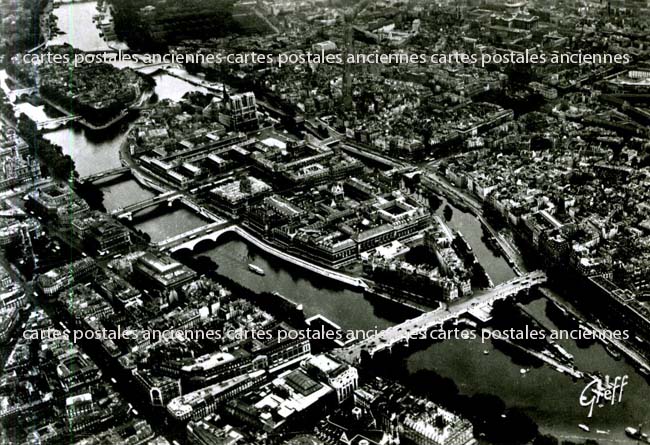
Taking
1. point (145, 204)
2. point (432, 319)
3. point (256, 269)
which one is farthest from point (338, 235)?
point (145, 204)

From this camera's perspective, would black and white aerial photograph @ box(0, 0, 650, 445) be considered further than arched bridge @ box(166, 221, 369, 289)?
No

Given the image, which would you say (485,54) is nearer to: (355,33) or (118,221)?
(355,33)

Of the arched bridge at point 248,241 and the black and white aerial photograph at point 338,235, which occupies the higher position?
the black and white aerial photograph at point 338,235

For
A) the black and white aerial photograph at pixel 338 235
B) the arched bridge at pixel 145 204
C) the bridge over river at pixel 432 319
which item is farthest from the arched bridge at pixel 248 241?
the arched bridge at pixel 145 204

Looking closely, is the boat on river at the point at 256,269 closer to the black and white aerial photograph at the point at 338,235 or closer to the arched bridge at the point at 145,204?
the black and white aerial photograph at the point at 338,235

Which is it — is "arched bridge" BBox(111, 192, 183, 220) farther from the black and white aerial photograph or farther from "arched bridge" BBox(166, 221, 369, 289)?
"arched bridge" BBox(166, 221, 369, 289)

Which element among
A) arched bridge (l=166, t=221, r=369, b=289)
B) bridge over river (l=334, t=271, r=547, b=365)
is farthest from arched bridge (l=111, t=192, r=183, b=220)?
bridge over river (l=334, t=271, r=547, b=365)

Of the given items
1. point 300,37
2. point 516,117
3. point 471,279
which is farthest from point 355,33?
point 471,279
